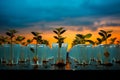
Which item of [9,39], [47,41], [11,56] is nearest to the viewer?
[11,56]

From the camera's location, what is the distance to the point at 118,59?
21.1 ft

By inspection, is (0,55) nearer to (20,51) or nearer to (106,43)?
(20,51)

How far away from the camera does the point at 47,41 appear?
A: 25.2ft

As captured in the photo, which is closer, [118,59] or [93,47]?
[93,47]
